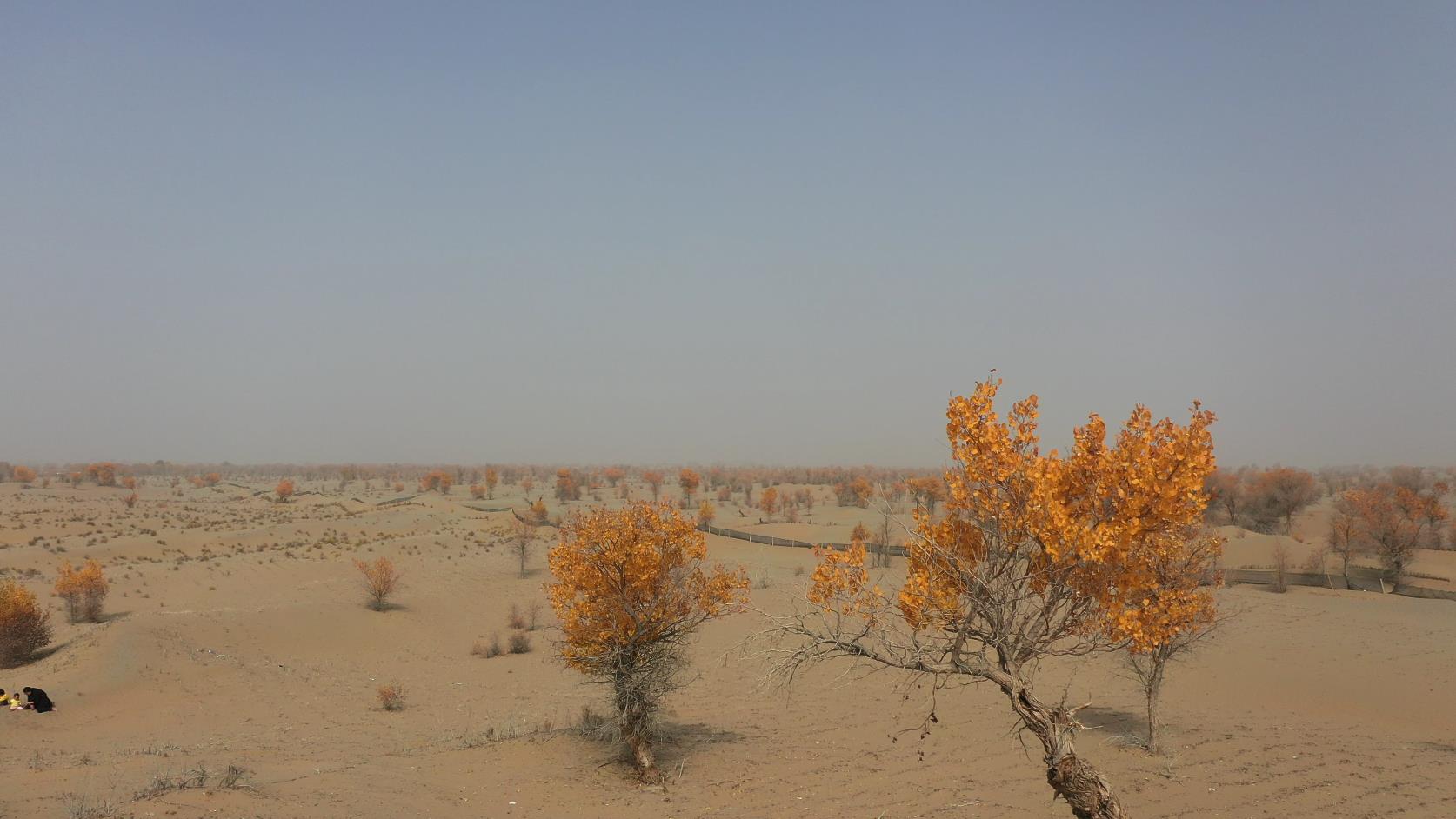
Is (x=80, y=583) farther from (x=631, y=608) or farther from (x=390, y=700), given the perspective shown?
(x=631, y=608)

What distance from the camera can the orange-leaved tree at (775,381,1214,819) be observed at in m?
6.72

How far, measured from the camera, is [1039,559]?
7.21 m

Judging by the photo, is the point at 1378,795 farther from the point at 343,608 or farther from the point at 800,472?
the point at 800,472

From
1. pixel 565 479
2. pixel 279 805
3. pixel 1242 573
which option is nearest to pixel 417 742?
pixel 279 805

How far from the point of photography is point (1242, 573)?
36.7 meters

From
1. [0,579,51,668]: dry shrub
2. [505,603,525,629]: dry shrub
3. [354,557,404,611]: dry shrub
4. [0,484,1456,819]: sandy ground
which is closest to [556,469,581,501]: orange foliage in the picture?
[0,484,1456,819]: sandy ground

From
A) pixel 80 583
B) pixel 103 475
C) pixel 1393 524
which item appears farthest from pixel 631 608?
pixel 103 475

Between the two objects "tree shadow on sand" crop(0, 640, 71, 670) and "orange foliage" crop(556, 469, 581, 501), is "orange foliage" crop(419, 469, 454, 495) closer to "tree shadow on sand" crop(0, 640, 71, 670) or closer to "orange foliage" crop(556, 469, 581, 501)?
"orange foliage" crop(556, 469, 581, 501)

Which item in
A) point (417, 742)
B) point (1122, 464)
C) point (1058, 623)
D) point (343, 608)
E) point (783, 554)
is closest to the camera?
point (1122, 464)

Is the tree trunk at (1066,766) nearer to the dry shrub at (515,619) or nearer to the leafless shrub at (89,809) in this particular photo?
the leafless shrub at (89,809)

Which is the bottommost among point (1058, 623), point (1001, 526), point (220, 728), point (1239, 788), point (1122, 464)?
point (220, 728)

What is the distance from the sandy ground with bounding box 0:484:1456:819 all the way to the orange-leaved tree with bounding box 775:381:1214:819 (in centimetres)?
133

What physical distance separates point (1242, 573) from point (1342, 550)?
4.42 meters

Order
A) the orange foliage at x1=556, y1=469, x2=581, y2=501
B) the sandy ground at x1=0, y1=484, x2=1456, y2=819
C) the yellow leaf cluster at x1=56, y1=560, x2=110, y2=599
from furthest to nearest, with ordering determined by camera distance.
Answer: the orange foliage at x1=556, y1=469, x2=581, y2=501 < the yellow leaf cluster at x1=56, y1=560, x2=110, y2=599 < the sandy ground at x1=0, y1=484, x2=1456, y2=819
